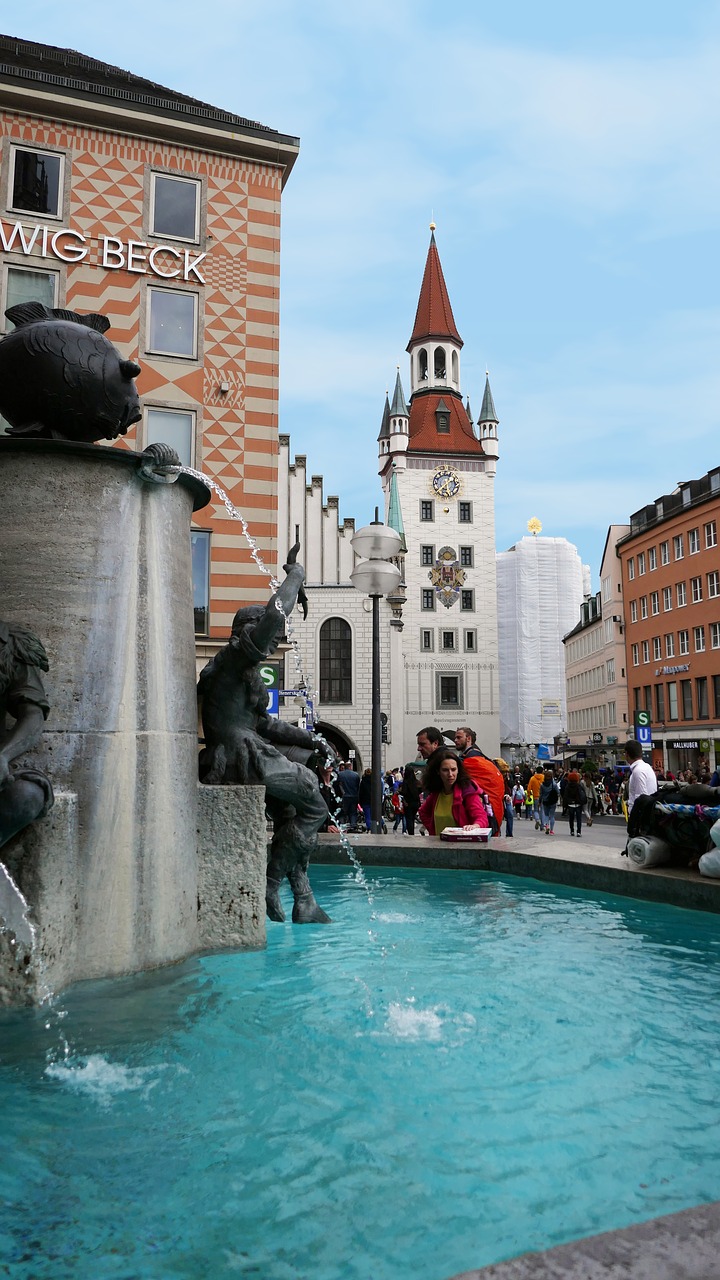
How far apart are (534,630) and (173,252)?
2317 inches

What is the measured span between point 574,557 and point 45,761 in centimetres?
7992

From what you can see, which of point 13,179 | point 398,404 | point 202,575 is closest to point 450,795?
point 202,575

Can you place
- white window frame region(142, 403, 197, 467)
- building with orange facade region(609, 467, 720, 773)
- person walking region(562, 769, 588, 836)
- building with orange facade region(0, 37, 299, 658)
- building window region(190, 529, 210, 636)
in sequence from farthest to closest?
building with orange facade region(609, 467, 720, 773)
white window frame region(142, 403, 197, 467)
building with orange facade region(0, 37, 299, 658)
building window region(190, 529, 210, 636)
person walking region(562, 769, 588, 836)

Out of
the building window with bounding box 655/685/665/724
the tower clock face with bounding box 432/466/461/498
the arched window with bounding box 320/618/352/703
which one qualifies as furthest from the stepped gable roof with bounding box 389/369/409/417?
the building window with bounding box 655/685/665/724

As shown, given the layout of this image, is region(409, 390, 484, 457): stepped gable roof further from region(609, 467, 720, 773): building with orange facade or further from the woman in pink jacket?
the woman in pink jacket

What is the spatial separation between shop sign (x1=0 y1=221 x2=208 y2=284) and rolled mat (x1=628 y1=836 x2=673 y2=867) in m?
21.7

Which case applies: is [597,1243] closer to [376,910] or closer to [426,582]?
[376,910]

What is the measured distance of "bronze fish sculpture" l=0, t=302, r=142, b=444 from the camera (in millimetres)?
4500

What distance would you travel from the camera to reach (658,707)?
2053 inches

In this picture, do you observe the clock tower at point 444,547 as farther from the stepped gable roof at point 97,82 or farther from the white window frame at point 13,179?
the white window frame at point 13,179

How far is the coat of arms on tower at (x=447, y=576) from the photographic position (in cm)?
6112

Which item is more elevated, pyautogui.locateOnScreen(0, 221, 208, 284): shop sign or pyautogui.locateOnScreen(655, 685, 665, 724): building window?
pyautogui.locateOnScreen(0, 221, 208, 284): shop sign

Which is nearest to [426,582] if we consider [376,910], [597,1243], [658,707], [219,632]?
[658,707]

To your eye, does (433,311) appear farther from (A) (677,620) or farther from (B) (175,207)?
(B) (175,207)
